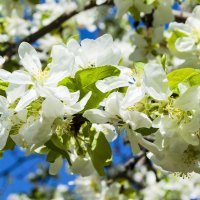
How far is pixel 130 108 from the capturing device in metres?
1.26

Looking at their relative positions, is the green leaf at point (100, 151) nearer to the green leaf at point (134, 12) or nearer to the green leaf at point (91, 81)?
the green leaf at point (91, 81)

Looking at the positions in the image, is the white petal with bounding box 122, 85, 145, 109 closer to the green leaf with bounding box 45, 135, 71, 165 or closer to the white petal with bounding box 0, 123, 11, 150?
the green leaf with bounding box 45, 135, 71, 165

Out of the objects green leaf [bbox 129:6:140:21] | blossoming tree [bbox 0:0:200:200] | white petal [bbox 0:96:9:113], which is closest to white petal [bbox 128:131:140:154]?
blossoming tree [bbox 0:0:200:200]

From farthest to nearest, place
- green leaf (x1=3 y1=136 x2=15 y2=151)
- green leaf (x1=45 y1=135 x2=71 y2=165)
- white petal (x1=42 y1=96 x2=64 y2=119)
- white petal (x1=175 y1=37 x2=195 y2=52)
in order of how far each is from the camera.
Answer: white petal (x1=175 y1=37 x2=195 y2=52)
green leaf (x1=3 y1=136 x2=15 y2=151)
green leaf (x1=45 y1=135 x2=71 y2=165)
white petal (x1=42 y1=96 x2=64 y2=119)

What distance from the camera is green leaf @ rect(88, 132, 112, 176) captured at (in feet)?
4.52

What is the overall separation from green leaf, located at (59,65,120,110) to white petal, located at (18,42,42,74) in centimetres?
12

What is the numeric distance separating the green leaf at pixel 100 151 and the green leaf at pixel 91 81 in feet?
0.47

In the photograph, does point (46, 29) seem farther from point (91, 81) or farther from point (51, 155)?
point (91, 81)

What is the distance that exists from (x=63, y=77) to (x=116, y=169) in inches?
165

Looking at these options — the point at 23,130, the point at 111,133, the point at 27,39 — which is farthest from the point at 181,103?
the point at 27,39

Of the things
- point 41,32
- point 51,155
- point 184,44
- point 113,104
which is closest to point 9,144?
point 51,155

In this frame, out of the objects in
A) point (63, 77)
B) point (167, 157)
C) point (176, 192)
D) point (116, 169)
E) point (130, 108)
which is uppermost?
point (63, 77)

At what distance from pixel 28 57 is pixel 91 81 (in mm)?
201

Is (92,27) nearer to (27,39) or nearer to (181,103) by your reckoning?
(27,39)
